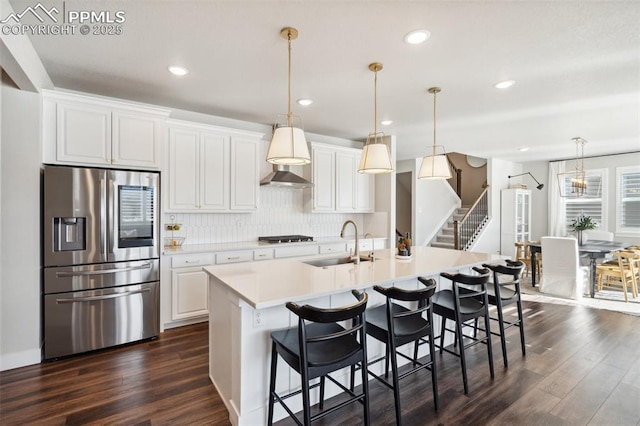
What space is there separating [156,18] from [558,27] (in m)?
2.83

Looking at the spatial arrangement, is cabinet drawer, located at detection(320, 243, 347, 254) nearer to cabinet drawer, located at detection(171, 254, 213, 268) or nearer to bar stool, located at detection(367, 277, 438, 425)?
cabinet drawer, located at detection(171, 254, 213, 268)

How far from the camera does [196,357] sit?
2924mm

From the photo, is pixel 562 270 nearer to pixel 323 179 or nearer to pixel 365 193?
pixel 365 193

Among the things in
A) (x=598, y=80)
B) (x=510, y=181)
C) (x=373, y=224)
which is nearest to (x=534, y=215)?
(x=510, y=181)

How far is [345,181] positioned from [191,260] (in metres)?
2.81

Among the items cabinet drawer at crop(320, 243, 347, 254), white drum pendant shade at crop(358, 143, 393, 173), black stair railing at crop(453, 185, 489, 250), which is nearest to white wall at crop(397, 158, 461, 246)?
black stair railing at crop(453, 185, 489, 250)

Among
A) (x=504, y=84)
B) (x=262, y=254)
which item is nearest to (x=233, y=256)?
(x=262, y=254)

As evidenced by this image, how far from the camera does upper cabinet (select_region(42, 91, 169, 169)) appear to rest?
2.90 meters

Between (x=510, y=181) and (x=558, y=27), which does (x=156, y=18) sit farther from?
(x=510, y=181)

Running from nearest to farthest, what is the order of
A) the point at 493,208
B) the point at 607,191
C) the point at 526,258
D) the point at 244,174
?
the point at 244,174 < the point at 526,258 < the point at 607,191 < the point at 493,208

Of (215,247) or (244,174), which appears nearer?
(215,247)

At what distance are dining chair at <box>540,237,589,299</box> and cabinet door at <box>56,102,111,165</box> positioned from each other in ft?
21.4

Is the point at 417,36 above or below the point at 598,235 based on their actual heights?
above

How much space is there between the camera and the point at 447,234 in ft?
26.7
